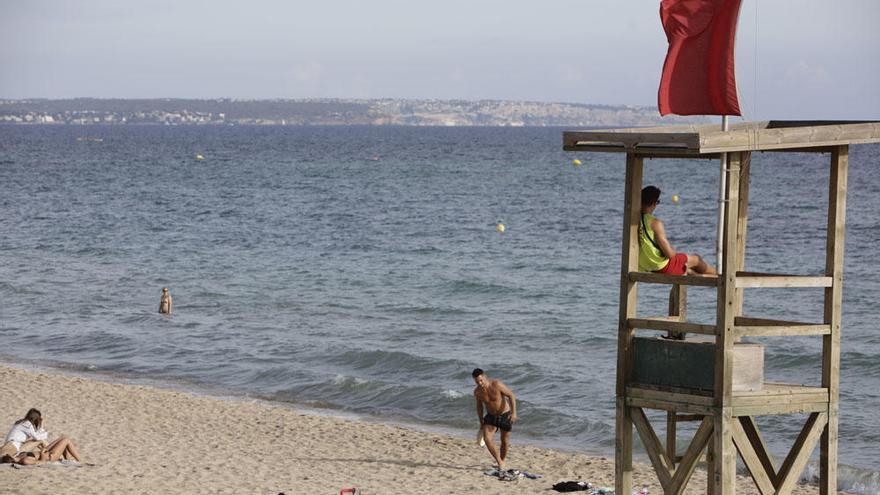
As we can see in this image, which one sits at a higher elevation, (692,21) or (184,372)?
(692,21)

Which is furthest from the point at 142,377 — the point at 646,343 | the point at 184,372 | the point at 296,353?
the point at 646,343

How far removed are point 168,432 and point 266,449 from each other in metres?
1.72

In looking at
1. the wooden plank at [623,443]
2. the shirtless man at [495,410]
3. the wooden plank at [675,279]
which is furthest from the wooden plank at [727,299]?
the shirtless man at [495,410]

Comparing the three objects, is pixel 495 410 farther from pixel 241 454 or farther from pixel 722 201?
pixel 722 201

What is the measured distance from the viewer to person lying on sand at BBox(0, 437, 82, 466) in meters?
14.1

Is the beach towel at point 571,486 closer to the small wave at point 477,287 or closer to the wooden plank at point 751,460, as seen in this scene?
the wooden plank at point 751,460

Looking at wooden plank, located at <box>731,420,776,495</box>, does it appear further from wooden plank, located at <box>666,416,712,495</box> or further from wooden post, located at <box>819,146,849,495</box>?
wooden post, located at <box>819,146,849,495</box>

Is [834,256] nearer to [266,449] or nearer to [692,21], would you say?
[692,21]

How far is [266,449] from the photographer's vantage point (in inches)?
644

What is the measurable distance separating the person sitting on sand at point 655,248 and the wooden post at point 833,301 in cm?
109

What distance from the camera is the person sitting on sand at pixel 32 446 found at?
1413 cm

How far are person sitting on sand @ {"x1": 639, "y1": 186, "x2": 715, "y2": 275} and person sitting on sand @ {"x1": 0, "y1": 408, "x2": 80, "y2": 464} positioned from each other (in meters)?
7.54

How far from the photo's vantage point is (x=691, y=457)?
10.3 meters

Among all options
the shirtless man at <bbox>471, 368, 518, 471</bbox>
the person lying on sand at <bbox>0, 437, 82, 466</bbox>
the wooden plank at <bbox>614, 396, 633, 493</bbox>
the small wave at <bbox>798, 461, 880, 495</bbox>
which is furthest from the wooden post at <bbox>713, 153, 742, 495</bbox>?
the person lying on sand at <bbox>0, 437, 82, 466</bbox>
